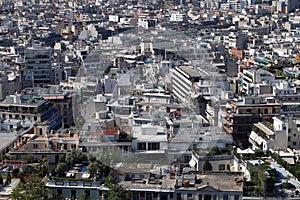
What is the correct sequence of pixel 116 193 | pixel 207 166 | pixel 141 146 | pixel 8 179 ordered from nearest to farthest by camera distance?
pixel 116 193
pixel 8 179
pixel 207 166
pixel 141 146

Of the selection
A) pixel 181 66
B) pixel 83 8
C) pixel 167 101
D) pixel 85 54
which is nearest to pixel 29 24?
pixel 83 8

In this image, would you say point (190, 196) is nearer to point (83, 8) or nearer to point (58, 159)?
point (58, 159)

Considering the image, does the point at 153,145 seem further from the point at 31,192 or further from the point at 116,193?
the point at 31,192

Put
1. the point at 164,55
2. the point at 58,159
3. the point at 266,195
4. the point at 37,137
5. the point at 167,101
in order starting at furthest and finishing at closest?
the point at 164,55, the point at 167,101, the point at 37,137, the point at 58,159, the point at 266,195

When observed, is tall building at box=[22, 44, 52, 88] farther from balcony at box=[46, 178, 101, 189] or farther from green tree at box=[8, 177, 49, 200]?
green tree at box=[8, 177, 49, 200]

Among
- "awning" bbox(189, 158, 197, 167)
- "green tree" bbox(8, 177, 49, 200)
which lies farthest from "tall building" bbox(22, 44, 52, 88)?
"green tree" bbox(8, 177, 49, 200)

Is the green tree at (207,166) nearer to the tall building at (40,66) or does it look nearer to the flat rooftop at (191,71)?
the flat rooftop at (191,71)

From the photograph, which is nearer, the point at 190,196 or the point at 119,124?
the point at 190,196

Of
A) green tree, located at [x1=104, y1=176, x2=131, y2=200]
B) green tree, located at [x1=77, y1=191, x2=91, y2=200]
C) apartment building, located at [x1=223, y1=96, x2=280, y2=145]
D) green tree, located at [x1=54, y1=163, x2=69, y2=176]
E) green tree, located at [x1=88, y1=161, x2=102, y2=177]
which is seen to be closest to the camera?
green tree, located at [x1=104, y1=176, x2=131, y2=200]

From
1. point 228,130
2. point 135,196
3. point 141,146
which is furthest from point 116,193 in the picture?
point 228,130
